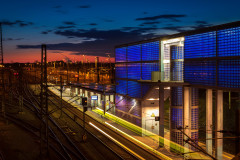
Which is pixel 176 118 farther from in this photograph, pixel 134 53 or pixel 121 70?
pixel 121 70

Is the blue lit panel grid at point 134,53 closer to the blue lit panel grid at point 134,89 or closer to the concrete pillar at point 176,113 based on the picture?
the blue lit panel grid at point 134,89

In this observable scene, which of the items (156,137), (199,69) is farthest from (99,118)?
(199,69)

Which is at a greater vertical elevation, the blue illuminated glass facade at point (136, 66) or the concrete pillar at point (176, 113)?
the blue illuminated glass facade at point (136, 66)

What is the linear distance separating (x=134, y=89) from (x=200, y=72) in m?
9.51

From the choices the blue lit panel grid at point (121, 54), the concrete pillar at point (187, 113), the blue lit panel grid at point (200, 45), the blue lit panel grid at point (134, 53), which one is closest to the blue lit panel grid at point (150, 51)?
the blue lit panel grid at point (134, 53)

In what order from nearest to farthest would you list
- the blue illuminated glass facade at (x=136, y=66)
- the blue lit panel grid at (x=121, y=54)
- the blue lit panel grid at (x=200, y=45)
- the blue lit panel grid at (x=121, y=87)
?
1. the blue lit panel grid at (x=200, y=45)
2. the blue illuminated glass facade at (x=136, y=66)
3. the blue lit panel grid at (x=121, y=87)
4. the blue lit panel grid at (x=121, y=54)

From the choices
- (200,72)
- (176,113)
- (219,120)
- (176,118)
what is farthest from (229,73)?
(176,118)

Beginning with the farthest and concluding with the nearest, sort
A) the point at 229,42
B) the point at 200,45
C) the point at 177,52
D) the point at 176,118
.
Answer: the point at 176,118 < the point at 177,52 < the point at 200,45 < the point at 229,42

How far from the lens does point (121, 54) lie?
1097 inches

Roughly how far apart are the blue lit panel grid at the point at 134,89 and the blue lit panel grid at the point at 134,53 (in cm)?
236

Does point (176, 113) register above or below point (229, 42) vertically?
below

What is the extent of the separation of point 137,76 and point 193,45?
838cm

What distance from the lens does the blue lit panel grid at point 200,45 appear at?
15.2m

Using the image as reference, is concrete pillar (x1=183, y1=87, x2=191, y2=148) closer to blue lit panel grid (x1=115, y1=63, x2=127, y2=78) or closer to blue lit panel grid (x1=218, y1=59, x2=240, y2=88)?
blue lit panel grid (x1=218, y1=59, x2=240, y2=88)
